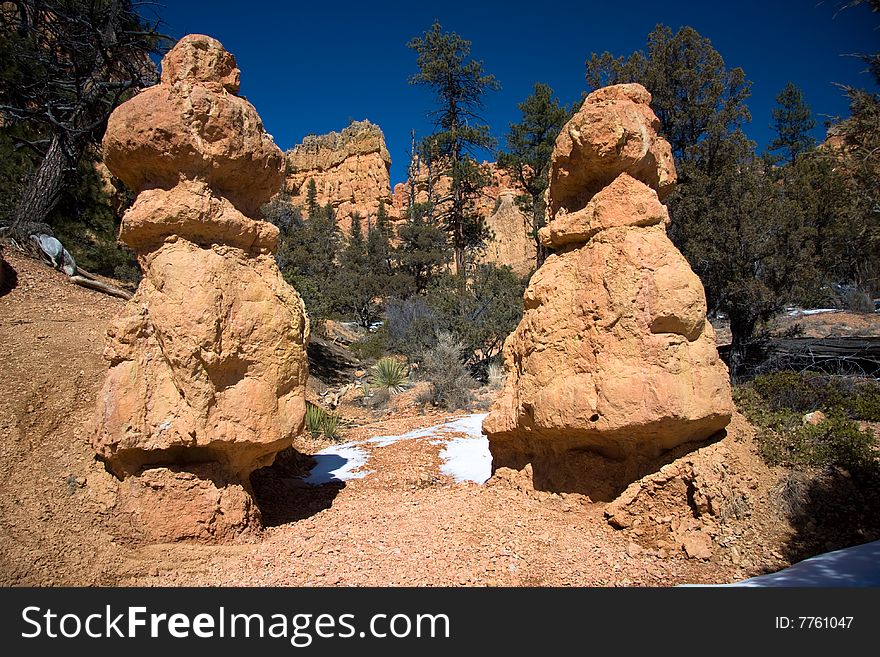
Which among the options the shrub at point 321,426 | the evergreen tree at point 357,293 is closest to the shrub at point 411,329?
the evergreen tree at point 357,293

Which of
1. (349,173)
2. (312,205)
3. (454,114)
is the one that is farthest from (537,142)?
(349,173)

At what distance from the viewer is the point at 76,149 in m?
9.51

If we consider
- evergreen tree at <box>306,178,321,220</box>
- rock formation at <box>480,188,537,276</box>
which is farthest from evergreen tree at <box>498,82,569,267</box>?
evergreen tree at <box>306,178,321,220</box>

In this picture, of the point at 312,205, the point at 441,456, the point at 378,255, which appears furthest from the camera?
the point at 312,205

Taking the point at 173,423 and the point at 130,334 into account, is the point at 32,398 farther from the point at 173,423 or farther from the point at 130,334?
the point at 173,423

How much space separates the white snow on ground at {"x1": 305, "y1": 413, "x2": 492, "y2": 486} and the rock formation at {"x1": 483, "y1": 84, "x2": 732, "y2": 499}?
5.07 ft

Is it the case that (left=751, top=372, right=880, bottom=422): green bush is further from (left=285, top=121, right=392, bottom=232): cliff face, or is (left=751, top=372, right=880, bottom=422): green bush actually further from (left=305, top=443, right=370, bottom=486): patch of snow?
(left=285, top=121, right=392, bottom=232): cliff face

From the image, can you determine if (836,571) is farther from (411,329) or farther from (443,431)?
(411,329)

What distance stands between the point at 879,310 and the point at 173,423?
769 inches

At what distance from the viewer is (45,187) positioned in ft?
28.6

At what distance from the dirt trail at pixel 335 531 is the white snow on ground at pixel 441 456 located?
114 cm

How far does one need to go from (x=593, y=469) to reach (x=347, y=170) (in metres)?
56.3

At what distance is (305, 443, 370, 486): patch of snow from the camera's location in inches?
266
